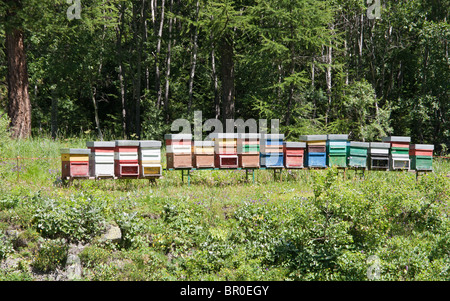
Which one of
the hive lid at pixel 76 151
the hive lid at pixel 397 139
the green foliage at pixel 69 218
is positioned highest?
the hive lid at pixel 397 139

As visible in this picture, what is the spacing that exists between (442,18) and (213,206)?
19205mm

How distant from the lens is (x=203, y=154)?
12.9 metres

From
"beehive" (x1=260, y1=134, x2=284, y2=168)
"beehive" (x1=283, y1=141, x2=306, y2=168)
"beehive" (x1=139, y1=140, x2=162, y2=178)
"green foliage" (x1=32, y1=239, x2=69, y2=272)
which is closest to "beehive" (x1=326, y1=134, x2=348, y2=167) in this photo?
"beehive" (x1=283, y1=141, x2=306, y2=168)

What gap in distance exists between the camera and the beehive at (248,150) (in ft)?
43.7

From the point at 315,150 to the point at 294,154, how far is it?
2.10 ft

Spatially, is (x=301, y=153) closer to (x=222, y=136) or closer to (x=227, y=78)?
(x=222, y=136)

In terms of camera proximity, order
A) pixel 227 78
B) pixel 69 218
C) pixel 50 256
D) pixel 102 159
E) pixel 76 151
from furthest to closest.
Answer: pixel 227 78 < pixel 102 159 < pixel 76 151 < pixel 69 218 < pixel 50 256

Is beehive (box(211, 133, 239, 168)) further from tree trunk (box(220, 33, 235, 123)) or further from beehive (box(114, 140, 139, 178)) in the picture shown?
tree trunk (box(220, 33, 235, 123))

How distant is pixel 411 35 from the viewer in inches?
1094

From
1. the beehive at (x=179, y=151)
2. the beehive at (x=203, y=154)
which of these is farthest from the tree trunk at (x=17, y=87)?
the beehive at (x=203, y=154)

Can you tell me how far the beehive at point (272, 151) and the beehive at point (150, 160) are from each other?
9.91 feet

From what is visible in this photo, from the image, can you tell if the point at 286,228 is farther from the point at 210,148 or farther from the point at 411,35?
the point at 411,35

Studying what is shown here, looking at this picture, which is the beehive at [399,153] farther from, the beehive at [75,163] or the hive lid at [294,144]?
the beehive at [75,163]

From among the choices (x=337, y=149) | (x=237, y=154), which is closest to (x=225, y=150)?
(x=237, y=154)
